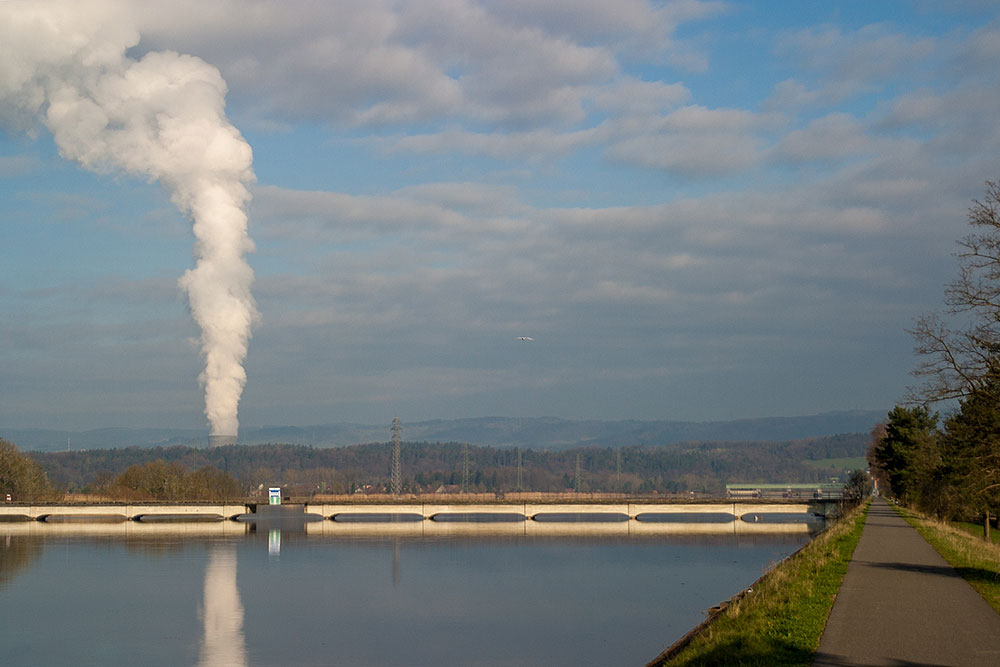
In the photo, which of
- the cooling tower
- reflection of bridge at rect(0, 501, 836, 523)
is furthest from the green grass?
the cooling tower

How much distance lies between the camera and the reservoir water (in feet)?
108

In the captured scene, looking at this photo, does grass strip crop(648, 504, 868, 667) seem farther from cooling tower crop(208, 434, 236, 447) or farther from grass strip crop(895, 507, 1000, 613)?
cooling tower crop(208, 434, 236, 447)

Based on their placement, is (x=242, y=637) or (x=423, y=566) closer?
(x=242, y=637)

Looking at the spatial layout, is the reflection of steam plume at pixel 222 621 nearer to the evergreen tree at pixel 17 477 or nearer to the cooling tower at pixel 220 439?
the cooling tower at pixel 220 439

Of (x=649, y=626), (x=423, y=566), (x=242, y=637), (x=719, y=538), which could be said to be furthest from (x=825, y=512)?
(x=242, y=637)

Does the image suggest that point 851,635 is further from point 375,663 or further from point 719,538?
point 719,538

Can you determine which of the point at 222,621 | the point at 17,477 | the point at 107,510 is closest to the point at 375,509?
the point at 107,510

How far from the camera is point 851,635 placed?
19.0 m

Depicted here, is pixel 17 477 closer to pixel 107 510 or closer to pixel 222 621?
pixel 107 510

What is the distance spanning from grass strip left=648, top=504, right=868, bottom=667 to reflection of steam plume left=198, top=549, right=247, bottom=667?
557 inches

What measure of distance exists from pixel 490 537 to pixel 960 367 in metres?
76.5

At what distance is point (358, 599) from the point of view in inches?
1861

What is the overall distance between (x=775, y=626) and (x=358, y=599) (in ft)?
98.2

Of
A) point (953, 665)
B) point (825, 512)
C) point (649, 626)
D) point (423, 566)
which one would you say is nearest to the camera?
point (953, 665)
